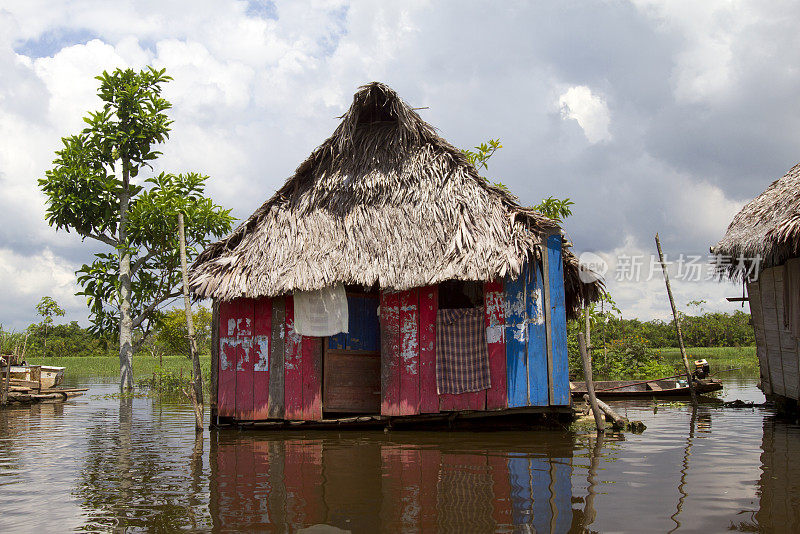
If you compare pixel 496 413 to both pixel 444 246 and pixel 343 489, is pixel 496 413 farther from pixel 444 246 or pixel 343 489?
pixel 343 489

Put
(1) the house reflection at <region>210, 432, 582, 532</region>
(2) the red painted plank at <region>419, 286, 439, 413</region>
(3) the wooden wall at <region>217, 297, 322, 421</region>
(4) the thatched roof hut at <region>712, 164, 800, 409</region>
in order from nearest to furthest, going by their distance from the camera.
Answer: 1. (1) the house reflection at <region>210, 432, 582, 532</region>
2. (2) the red painted plank at <region>419, 286, 439, 413</region>
3. (4) the thatched roof hut at <region>712, 164, 800, 409</region>
4. (3) the wooden wall at <region>217, 297, 322, 421</region>

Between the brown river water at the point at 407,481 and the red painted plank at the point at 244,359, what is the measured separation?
17.6 inches

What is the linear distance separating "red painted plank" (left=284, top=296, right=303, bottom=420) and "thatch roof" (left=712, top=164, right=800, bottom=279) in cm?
702

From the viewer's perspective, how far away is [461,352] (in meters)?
8.62

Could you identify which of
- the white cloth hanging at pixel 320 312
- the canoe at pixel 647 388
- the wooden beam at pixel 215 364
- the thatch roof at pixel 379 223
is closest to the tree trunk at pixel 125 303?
the thatch roof at pixel 379 223

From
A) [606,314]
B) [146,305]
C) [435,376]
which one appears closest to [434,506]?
[435,376]

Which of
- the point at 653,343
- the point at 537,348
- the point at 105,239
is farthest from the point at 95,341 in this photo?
the point at 537,348

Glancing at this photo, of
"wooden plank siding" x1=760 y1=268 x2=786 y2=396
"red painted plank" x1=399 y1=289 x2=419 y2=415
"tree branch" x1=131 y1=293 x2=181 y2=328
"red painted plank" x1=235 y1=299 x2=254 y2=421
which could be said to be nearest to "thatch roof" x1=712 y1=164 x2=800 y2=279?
"wooden plank siding" x1=760 y1=268 x2=786 y2=396

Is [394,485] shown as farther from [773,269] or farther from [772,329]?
[772,329]

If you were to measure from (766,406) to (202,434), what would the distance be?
10.4 meters

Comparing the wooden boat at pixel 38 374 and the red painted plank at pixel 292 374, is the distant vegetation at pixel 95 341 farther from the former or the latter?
the red painted plank at pixel 292 374

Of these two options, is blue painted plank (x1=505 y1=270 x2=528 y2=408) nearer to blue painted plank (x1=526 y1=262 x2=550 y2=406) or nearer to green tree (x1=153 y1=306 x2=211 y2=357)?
blue painted plank (x1=526 y1=262 x2=550 y2=406)

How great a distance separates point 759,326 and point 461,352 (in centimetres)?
659

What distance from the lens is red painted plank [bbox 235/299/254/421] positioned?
9234mm
